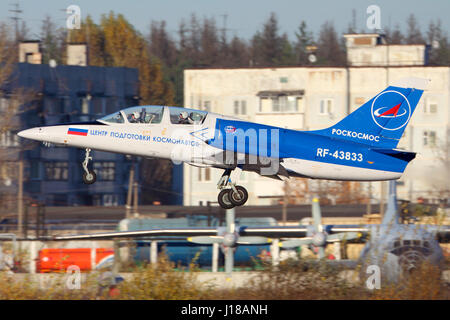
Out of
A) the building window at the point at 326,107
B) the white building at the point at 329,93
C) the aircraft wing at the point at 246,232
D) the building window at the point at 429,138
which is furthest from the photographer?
the building window at the point at 429,138

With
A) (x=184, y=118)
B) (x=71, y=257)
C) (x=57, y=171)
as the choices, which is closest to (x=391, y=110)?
(x=184, y=118)

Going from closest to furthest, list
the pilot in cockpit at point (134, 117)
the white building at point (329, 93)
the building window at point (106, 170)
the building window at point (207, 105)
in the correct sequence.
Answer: the pilot in cockpit at point (134, 117) → the white building at point (329, 93) → the building window at point (207, 105) → the building window at point (106, 170)

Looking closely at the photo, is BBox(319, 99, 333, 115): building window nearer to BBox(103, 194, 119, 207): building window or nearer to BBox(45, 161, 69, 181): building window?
BBox(103, 194, 119, 207): building window

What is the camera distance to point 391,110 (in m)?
27.1

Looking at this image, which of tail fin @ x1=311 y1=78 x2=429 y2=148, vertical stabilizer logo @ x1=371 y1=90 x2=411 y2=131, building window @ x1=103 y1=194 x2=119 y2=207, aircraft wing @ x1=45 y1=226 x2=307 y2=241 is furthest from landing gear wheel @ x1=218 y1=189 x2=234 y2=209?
building window @ x1=103 y1=194 x2=119 y2=207

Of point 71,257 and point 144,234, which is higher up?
point 144,234

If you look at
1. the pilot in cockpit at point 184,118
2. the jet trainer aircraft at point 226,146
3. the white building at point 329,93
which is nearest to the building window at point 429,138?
the white building at point 329,93

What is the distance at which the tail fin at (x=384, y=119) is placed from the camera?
88.4 feet

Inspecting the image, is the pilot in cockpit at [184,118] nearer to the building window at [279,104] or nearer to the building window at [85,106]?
the building window at [279,104]

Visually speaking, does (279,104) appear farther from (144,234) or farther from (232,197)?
(232,197)

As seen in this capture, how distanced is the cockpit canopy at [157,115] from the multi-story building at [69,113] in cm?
4925

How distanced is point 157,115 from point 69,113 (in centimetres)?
5642

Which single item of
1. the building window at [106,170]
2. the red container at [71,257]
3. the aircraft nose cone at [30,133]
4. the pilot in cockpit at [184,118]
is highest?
the pilot in cockpit at [184,118]

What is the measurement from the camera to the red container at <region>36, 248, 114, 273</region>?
2249 inches
